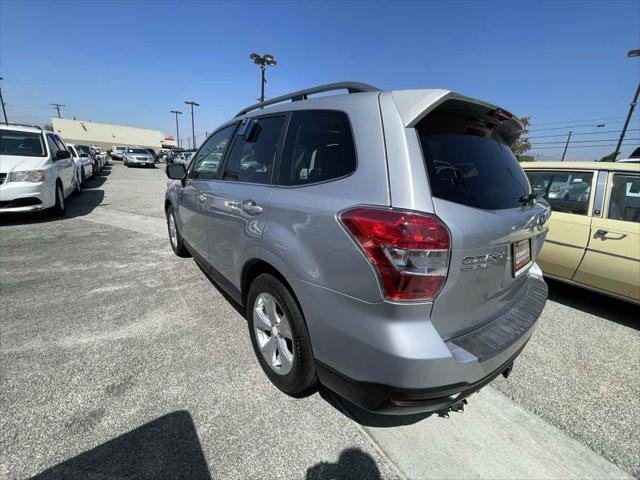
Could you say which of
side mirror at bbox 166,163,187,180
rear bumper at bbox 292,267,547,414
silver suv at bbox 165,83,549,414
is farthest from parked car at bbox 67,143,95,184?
rear bumper at bbox 292,267,547,414

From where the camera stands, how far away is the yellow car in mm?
3152

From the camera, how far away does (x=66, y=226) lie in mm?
6191

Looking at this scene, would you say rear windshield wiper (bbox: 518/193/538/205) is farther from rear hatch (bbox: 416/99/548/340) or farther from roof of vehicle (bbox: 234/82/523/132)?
roof of vehicle (bbox: 234/82/523/132)

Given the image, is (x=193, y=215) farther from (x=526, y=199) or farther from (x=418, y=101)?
(x=526, y=199)

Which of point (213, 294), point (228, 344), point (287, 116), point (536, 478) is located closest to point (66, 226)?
point (213, 294)

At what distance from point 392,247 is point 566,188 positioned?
3667 mm

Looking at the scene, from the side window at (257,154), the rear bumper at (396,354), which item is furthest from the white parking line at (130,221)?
the rear bumper at (396,354)

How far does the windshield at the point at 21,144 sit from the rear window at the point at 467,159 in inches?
317

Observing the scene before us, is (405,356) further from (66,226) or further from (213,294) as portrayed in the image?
(66,226)

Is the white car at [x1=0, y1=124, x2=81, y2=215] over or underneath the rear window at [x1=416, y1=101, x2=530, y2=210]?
underneath

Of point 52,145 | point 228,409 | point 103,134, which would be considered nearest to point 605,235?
point 228,409

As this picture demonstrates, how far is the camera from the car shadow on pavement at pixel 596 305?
3.46 meters

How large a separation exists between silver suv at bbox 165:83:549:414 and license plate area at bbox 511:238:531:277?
0.05 feet

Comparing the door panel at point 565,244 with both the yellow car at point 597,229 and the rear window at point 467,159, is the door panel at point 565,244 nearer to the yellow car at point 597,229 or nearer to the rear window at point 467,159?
the yellow car at point 597,229
